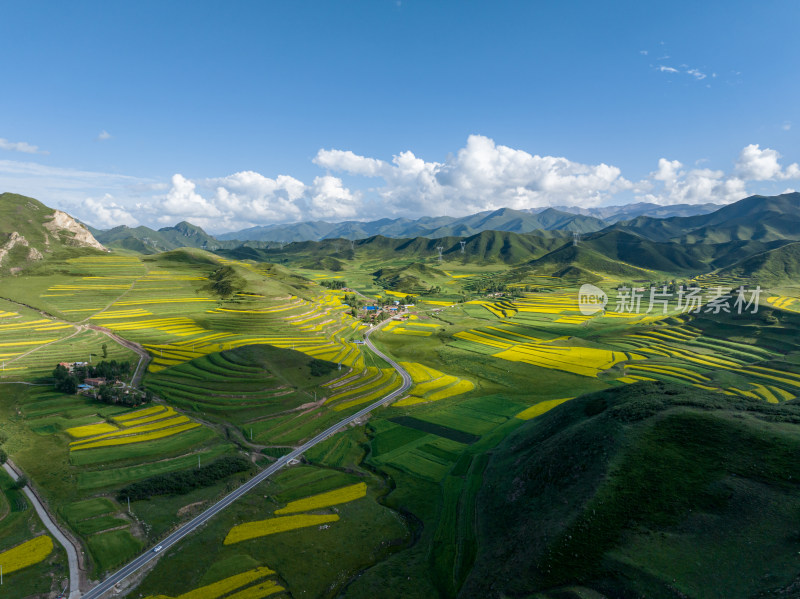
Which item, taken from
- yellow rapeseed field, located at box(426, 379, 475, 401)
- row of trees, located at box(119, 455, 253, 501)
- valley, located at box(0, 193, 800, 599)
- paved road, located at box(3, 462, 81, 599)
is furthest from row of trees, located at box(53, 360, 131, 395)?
yellow rapeseed field, located at box(426, 379, 475, 401)

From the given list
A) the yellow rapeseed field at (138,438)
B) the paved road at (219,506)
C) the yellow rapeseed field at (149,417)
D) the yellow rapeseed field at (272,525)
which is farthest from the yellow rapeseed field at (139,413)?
the yellow rapeseed field at (272,525)

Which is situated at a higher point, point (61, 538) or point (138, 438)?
point (138, 438)

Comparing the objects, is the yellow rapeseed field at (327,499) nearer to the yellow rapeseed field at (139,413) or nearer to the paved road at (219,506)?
the paved road at (219,506)

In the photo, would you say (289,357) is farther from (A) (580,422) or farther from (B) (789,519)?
(B) (789,519)

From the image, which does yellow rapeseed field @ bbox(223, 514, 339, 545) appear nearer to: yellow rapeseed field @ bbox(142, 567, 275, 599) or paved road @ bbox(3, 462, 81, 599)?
yellow rapeseed field @ bbox(142, 567, 275, 599)

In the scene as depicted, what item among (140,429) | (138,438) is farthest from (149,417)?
(138,438)

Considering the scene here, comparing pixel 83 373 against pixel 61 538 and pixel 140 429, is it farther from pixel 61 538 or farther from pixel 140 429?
pixel 61 538
